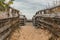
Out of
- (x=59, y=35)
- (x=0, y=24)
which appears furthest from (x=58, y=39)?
(x=0, y=24)

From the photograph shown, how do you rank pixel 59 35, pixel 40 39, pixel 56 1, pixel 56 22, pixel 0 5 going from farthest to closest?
pixel 56 1 → pixel 40 39 → pixel 56 22 → pixel 59 35 → pixel 0 5

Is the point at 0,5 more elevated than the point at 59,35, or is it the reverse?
the point at 0,5

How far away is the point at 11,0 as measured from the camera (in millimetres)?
5859

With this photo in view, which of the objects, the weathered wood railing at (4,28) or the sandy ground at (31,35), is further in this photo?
the sandy ground at (31,35)

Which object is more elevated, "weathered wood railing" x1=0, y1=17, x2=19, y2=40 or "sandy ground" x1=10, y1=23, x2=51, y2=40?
"weathered wood railing" x1=0, y1=17, x2=19, y2=40

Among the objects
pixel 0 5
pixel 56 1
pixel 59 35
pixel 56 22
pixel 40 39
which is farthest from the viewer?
pixel 56 1

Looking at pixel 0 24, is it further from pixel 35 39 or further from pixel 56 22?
pixel 35 39

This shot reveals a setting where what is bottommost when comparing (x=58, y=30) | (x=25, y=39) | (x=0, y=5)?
(x=25, y=39)

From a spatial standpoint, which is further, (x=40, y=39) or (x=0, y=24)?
(x=40, y=39)

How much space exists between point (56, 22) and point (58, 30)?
1.74ft

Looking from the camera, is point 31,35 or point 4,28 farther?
point 31,35

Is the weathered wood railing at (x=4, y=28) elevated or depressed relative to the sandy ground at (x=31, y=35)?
elevated

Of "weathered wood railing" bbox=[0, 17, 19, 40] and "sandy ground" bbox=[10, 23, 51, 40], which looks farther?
"sandy ground" bbox=[10, 23, 51, 40]

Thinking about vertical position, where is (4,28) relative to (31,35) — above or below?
above
